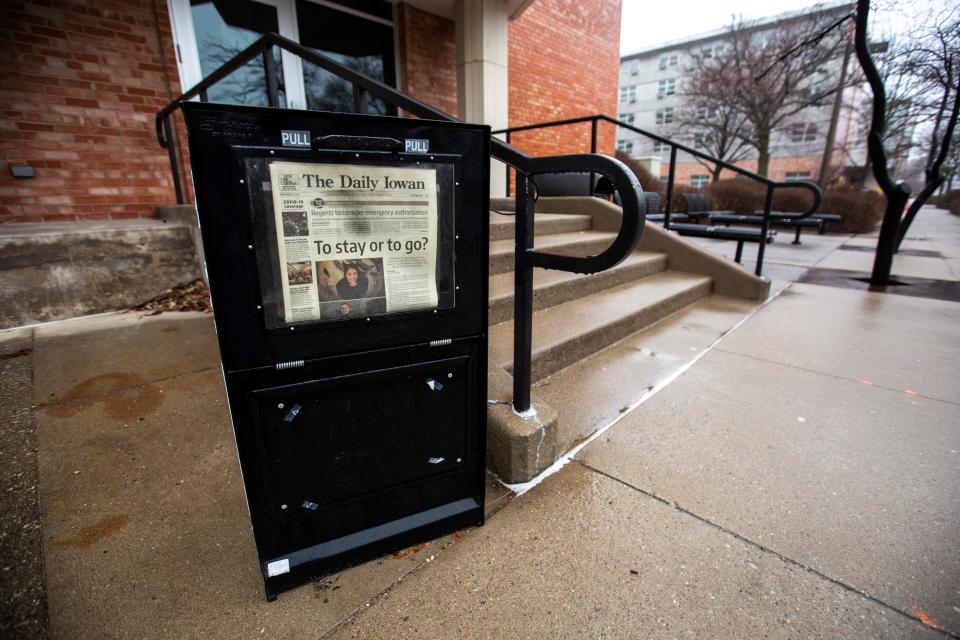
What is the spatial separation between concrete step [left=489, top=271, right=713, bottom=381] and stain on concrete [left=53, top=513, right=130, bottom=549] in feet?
5.25

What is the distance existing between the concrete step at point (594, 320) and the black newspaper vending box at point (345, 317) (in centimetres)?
92

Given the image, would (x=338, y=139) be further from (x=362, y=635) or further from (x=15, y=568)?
(x=15, y=568)

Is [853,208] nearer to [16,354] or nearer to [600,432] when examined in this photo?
[600,432]

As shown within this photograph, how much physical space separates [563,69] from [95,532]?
9.45 meters

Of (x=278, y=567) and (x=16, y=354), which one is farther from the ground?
(x=16, y=354)

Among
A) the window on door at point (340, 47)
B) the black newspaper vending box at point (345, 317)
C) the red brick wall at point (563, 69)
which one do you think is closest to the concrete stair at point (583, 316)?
the black newspaper vending box at point (345, 317)

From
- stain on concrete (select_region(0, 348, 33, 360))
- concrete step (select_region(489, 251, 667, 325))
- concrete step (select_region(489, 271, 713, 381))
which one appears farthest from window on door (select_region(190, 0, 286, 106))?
concrete step (select_region(489, 271, 713, 381))

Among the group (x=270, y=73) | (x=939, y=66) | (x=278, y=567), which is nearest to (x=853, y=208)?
(x=939, y=66)

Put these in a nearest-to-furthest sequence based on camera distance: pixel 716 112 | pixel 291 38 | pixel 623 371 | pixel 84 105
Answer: pixel 623 371
pixel 84 105
pixel 291 38
pixel 716 112

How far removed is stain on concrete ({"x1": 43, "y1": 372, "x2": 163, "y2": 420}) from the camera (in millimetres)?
2285

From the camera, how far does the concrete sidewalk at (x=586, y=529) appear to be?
128 cm

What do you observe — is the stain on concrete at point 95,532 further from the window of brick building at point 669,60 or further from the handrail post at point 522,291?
the window of brick building at point 669,60

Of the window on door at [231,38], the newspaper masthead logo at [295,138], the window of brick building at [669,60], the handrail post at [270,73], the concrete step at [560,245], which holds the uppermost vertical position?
the window of brick building at [669,60]

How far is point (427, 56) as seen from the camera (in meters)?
6.64
